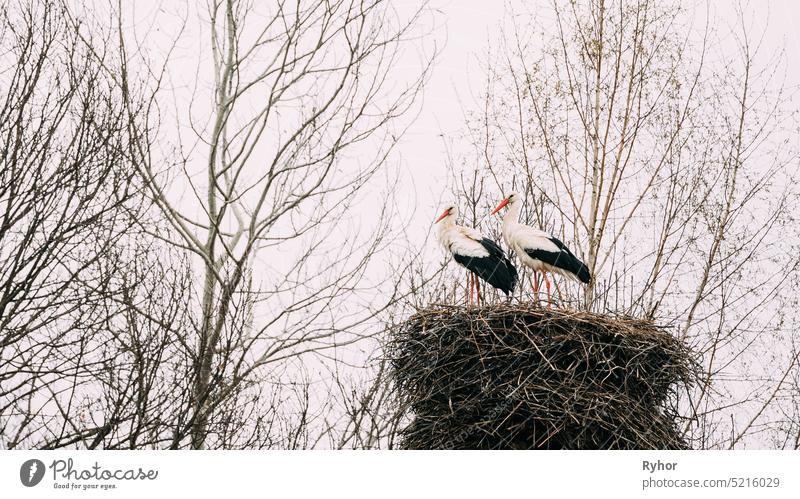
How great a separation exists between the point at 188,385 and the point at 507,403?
184cm

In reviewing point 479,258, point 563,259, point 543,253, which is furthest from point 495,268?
point 563,259

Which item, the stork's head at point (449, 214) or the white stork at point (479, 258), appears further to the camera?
the stork's head at point (449, 214)

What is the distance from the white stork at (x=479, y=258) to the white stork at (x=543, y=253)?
0.48ft

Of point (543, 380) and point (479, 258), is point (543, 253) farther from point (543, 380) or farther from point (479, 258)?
point (543, 380)

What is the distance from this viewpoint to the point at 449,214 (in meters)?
8.52

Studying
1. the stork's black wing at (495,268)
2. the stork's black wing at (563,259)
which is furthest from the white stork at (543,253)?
the stork's black wing at (495,268)

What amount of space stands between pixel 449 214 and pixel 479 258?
69 cm

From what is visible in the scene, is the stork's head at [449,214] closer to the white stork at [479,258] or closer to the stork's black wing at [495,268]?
the white stork at [479,258]

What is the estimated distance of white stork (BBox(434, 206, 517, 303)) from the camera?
7.87 metres

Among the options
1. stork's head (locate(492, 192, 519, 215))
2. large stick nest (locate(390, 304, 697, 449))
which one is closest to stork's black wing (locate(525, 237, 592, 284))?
stork's head (locate(492, 192, 519, 215))

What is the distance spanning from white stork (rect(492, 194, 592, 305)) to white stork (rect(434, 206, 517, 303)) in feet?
0.48

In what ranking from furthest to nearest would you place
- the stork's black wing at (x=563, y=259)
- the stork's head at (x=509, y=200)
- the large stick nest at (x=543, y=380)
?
1. the stork's head at (x=509, y=200)
2. the stork's black wing at (x=563, y=259)
3. the large stick nest at (x=543, y=380)

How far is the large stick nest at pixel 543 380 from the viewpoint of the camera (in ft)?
21.1
